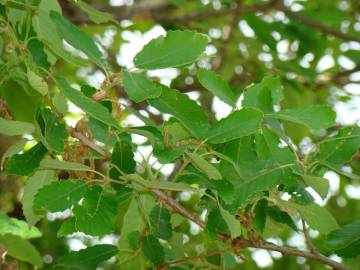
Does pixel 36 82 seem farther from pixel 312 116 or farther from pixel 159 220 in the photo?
pixel 312 116

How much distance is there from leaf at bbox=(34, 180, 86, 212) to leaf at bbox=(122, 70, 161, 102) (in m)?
0.18

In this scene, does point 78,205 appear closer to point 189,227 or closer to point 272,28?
point 272,28

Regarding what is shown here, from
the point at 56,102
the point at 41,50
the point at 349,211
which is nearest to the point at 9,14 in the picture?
the point at 41,50

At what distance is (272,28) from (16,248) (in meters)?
1.24

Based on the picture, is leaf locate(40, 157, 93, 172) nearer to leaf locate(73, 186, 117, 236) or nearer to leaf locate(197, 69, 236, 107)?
leaf locate(73, 186, 117, 236)

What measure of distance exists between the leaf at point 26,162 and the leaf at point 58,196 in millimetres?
63

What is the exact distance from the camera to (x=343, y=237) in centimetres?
115

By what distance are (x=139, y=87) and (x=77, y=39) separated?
0.15 meters

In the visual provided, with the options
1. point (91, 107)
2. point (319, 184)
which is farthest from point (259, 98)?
point (91, 107)

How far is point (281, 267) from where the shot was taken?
272cm

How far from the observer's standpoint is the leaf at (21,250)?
156cm

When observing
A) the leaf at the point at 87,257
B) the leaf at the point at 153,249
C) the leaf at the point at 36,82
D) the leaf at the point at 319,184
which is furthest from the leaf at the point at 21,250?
the leaf at the point at 319,184

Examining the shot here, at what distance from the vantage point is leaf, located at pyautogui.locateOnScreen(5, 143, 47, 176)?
3.60 ft

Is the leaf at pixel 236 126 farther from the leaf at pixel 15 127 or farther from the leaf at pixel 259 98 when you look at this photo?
the leaf at pixel 15 127
